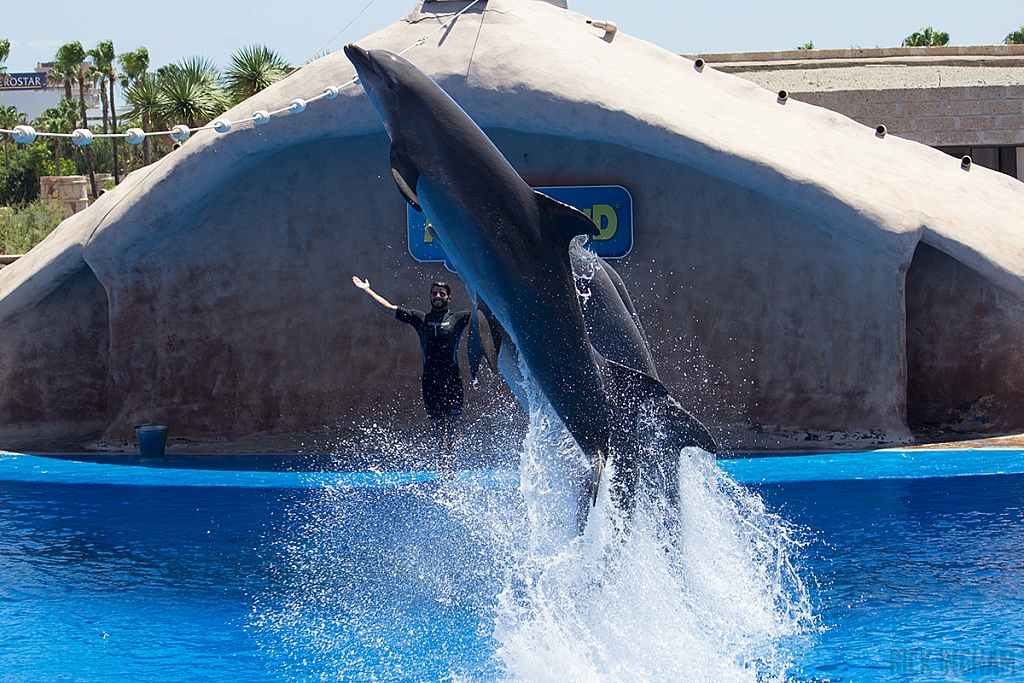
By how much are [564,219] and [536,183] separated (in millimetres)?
6081

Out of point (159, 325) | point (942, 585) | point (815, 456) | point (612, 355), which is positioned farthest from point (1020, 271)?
point (159, 325)

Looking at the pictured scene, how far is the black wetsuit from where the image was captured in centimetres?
877

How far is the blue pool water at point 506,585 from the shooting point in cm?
551

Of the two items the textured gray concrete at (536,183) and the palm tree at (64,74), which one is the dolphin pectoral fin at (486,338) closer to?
the textured gray concrete at (536,183)

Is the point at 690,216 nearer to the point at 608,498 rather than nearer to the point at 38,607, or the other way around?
the point at 608,498

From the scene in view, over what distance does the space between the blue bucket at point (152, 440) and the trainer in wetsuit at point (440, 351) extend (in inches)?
128

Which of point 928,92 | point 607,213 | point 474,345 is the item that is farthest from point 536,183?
point 928,92

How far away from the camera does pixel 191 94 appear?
33188 millimetres

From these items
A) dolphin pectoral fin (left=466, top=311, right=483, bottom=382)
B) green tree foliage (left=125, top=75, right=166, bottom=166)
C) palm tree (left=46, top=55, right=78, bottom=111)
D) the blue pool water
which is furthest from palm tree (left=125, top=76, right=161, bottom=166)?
dolphin pectoral fin (left=466, top=311, right=483, bottom=382)

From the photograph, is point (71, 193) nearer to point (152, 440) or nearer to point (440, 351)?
point (152, 440)

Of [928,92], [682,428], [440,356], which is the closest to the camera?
[682,428]

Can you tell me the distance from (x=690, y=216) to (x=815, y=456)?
2645 mm

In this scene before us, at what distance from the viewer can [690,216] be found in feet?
35.5

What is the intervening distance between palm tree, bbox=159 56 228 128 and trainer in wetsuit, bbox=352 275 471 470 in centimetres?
2600
